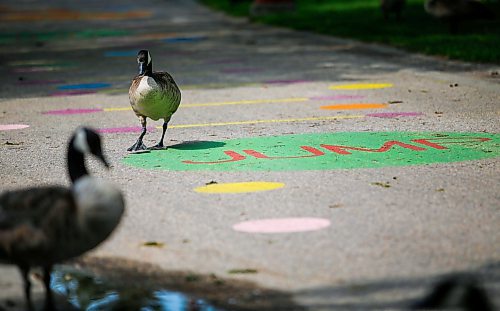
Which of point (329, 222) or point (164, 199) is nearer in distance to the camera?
point (329, 222)

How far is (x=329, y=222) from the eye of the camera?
6.91 m

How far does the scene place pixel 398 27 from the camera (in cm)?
2230

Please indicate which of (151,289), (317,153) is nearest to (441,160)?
(317,153)

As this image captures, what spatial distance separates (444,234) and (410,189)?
1.38 metres

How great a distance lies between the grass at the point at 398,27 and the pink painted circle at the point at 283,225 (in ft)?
32.3

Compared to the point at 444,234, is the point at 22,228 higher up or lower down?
higher up

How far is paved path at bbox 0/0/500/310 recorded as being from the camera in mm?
5926

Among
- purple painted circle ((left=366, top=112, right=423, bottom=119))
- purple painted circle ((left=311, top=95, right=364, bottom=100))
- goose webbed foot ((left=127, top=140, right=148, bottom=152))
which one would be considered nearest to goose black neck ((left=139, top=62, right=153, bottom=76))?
goose webbed foot ((left=127, top=140, right=148, bottom=152))

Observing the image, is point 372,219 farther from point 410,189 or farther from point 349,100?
point 349,100

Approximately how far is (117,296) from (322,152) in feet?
14.2

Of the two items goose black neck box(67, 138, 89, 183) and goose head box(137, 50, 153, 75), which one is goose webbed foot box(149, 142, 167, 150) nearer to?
goose head box(137, 50, 153, 75)

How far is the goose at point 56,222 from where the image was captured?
504cm

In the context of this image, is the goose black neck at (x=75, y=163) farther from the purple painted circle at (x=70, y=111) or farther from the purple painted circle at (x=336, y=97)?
the purple painted circle at (x=336, y=97)

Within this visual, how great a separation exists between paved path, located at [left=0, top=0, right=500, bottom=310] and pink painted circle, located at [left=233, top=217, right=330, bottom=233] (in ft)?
0.08
